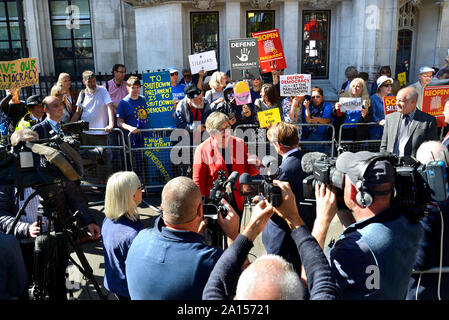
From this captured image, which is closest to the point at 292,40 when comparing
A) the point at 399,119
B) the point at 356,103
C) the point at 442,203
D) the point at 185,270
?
the point at 356,103

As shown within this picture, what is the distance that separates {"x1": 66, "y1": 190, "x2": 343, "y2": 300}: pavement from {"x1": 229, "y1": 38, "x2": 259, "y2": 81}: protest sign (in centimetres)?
277

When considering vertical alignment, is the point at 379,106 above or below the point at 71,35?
below

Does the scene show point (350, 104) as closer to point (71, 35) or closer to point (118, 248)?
point (118, 248)

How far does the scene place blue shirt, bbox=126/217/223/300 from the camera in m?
2.13

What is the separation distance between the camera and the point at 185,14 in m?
11.7

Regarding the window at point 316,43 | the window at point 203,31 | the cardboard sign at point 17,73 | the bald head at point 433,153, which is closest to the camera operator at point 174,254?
→ the bald head at point 433,153

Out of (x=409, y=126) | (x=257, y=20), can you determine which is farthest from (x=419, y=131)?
(x=257, y=20)

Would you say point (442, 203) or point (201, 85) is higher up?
point (201, 85)

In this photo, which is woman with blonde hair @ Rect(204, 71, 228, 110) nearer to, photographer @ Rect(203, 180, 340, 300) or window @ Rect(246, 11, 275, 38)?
window @ Rect(246, 11, 275, 38)

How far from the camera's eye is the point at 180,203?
2.32 meters

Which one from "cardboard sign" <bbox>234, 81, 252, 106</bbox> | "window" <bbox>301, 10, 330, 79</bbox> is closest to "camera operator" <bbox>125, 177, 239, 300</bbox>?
"cardboard sign" <bbox>234, 81, 252, 106</bbox>

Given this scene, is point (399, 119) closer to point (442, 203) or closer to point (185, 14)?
point (442, 203)

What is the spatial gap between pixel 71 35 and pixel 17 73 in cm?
867

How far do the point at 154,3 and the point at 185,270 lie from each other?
1083cm
